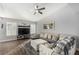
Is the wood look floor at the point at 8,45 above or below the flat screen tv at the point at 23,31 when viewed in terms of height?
below

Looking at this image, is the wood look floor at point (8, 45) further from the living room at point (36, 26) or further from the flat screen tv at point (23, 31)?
the flat screen tv at point (23, 31)

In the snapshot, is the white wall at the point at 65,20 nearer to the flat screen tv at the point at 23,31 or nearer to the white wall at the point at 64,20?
the white wall at the point at 64,20

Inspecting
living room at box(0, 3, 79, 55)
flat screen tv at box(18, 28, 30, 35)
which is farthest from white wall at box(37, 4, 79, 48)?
flat screen tv at box(18, 28, 30, 35)

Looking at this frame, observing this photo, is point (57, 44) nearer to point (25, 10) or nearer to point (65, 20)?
point (65, 20)

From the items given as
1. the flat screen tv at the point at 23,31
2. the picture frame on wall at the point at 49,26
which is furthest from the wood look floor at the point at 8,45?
the picture frame on wall at the point at 49,26

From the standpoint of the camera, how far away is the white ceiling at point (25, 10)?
169cm

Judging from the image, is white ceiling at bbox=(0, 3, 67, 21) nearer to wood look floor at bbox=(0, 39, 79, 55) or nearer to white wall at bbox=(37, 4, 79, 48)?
white wall at bbox=(37, 4, 79, 48)

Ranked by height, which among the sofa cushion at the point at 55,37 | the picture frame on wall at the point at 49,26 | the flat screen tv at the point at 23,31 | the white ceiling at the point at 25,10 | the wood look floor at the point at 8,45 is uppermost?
the white ceiling at the point at 25,10

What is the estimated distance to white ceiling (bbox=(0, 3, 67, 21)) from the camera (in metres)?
1.69

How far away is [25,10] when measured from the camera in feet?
5.67

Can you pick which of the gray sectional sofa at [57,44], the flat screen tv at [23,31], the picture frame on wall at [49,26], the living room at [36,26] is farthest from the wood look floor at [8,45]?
the picture frame on wall at [49,26]
